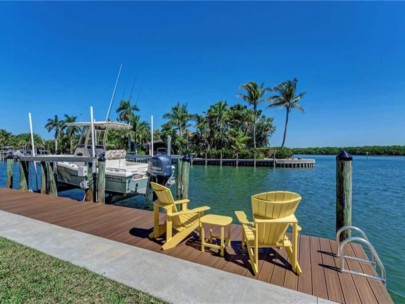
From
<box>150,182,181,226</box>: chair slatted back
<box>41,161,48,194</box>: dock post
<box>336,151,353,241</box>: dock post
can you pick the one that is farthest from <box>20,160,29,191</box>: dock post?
<box>336,151,353,241</box>: dock post

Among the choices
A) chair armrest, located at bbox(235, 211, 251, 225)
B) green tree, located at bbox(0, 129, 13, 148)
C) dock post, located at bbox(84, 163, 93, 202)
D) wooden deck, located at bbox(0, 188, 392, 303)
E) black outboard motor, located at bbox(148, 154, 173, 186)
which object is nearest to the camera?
wooden deck, located at bbox(0, 188, 392, 303)

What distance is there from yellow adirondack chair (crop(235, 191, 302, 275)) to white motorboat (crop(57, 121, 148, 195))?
5972 millimetres

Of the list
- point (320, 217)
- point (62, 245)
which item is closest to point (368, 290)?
point (62, 245)

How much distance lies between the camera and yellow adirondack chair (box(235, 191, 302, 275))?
123 inches

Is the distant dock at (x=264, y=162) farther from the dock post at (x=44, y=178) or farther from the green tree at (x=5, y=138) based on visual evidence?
the green tree at (x=5, y=138)

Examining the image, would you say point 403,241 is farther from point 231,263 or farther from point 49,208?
point 49,208

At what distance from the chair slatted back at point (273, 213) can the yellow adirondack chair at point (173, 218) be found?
1.15 meters

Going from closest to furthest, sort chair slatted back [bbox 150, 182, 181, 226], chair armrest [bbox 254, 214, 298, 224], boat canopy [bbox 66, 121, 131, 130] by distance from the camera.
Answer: chair armrest [bbox 254, 214, 298, 224] < chair slatted back [bbox 150, 182, 181, 226] < boat canopy [bbox 66, 121, 131, 130]

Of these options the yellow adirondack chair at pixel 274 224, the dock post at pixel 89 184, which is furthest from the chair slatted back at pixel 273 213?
the dock post at pixel 89 184

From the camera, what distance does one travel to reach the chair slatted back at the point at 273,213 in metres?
3.14

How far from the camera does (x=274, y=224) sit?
313 centimetres

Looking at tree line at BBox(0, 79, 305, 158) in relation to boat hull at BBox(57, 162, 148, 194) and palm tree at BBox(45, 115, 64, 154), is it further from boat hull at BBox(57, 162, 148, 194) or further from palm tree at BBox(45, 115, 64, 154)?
boat hull at BBox(57, 162, 148, 194)

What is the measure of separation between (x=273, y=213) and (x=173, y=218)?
180cm

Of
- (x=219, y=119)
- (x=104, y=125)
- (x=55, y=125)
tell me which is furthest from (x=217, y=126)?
(x=55, y=125)
